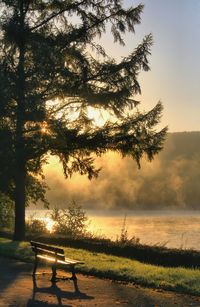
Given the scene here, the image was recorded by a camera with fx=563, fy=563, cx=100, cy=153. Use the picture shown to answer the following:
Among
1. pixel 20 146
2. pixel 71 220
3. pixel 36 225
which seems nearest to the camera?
pixel 20 146

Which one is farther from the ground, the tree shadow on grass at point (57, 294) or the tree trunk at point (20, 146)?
the tree trunk at point (20, 146)

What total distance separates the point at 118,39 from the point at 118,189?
5500cm

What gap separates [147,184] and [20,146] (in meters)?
63.6

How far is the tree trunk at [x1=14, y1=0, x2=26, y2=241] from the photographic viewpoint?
20.6 m

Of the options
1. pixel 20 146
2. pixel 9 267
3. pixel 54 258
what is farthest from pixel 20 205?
pixel 54 258

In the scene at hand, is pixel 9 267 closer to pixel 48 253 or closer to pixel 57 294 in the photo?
pixel 48 253

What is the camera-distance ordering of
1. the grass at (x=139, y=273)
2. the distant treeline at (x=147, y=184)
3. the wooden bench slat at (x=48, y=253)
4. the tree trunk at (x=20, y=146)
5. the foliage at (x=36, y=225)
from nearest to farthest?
the grass at (x=139, y=273)
the wooden bench slat at (x=48, y=253)
the tree trunk at (x=20, y=146)
the foliage at (x=36, y=225)
the distant treeline at (x=147, y=184)

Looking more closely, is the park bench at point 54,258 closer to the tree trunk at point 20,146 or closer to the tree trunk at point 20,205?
the tree trunk at point 20,146

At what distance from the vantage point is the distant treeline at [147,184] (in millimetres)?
71875

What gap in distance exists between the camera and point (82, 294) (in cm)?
1091

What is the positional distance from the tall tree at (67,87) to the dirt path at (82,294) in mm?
8595

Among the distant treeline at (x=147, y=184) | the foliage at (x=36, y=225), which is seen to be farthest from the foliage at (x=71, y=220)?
the distant treeline at (x=147, y=184)

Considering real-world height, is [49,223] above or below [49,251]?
above

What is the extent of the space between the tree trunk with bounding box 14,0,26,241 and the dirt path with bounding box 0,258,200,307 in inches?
331
